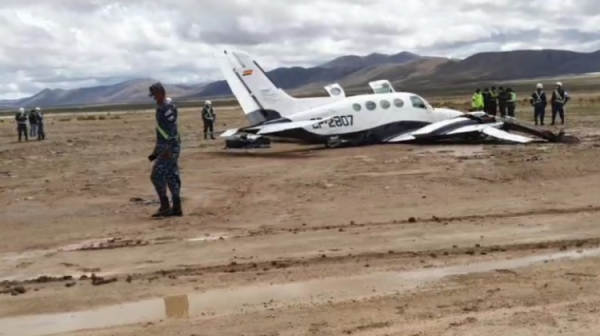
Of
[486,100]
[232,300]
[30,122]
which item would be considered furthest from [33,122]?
[232,300]

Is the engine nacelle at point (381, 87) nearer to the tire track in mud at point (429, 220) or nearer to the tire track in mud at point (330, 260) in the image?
the tire track in mud at point (429, 220)

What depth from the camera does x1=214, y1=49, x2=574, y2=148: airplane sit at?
2166cm

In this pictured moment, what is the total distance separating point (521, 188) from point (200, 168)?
818cm

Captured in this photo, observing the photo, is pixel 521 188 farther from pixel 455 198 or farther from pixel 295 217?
pixel 295 217

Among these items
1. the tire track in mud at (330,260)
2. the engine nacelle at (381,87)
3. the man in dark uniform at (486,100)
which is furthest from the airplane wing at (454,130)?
the tire track in mud at (330,260)

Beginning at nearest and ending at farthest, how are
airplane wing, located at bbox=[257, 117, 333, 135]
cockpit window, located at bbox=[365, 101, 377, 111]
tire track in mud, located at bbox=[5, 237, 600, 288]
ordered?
tire track in mud, located at bbox=[5, 237, 600, 288] → airplane wing, located at bbox=[257, 117, 333, 135] → cockpit window, located at bbox=[365, 101, 377, 111]

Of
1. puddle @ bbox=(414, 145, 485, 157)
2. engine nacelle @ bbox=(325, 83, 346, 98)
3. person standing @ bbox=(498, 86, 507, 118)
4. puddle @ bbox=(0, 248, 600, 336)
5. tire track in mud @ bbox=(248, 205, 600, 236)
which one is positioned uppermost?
engine nacelle @ bbox=(325, 83, 346, 98)

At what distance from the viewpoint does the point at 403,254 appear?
8.60 m

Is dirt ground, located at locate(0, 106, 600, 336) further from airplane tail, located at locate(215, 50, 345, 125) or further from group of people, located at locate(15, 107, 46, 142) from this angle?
group of people, located at locate(15, 107, 46, 142)

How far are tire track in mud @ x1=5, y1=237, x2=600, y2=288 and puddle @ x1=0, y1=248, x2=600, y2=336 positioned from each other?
0.62 meters

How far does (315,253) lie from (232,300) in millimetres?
1958

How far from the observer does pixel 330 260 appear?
838 centimetres

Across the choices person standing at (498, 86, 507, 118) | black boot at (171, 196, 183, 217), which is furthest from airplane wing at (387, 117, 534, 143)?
black boot at (171, 196, 183, 217)

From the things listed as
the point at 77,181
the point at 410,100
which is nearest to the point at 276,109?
the point at 410,100
